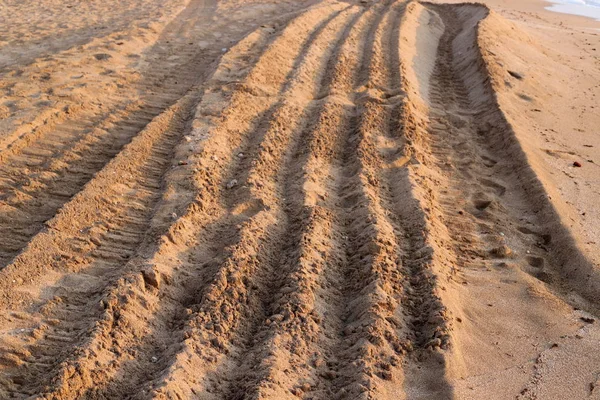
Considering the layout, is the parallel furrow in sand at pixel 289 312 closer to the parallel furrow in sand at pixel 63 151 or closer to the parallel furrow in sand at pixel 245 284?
the parallel furrow in sand at pixel 245 284

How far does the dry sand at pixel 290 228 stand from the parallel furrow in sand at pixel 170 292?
0.04 feet

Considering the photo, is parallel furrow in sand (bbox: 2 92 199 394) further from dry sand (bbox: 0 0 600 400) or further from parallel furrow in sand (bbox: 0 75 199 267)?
parallel furrow in sand (bbox: 0 75 199 267)

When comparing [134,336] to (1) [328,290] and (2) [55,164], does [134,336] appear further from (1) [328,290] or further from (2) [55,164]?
(2) [55,164]

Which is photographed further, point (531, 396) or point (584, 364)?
point (584, 364)

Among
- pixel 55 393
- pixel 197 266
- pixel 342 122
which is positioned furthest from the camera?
pixel 342 122

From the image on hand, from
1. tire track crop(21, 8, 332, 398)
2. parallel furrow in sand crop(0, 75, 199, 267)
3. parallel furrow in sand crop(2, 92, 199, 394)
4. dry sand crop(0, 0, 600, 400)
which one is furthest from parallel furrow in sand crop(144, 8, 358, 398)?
parallel furrow in sand crop(0, 75, 199, 267)

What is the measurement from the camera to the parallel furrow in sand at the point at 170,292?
3.03m

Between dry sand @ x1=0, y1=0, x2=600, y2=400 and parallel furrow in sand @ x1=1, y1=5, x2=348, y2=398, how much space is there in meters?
0.01

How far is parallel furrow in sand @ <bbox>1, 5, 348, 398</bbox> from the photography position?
9.94ft

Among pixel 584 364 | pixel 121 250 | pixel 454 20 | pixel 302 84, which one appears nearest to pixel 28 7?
pixel 302 84

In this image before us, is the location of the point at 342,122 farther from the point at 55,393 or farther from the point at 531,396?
the point at 55,393

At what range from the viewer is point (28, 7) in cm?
1273

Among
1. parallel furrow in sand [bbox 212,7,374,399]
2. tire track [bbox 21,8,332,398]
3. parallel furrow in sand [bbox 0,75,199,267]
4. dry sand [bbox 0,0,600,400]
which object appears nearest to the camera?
tire track [bbox 21,8,332,398]

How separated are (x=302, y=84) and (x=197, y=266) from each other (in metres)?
4.12
